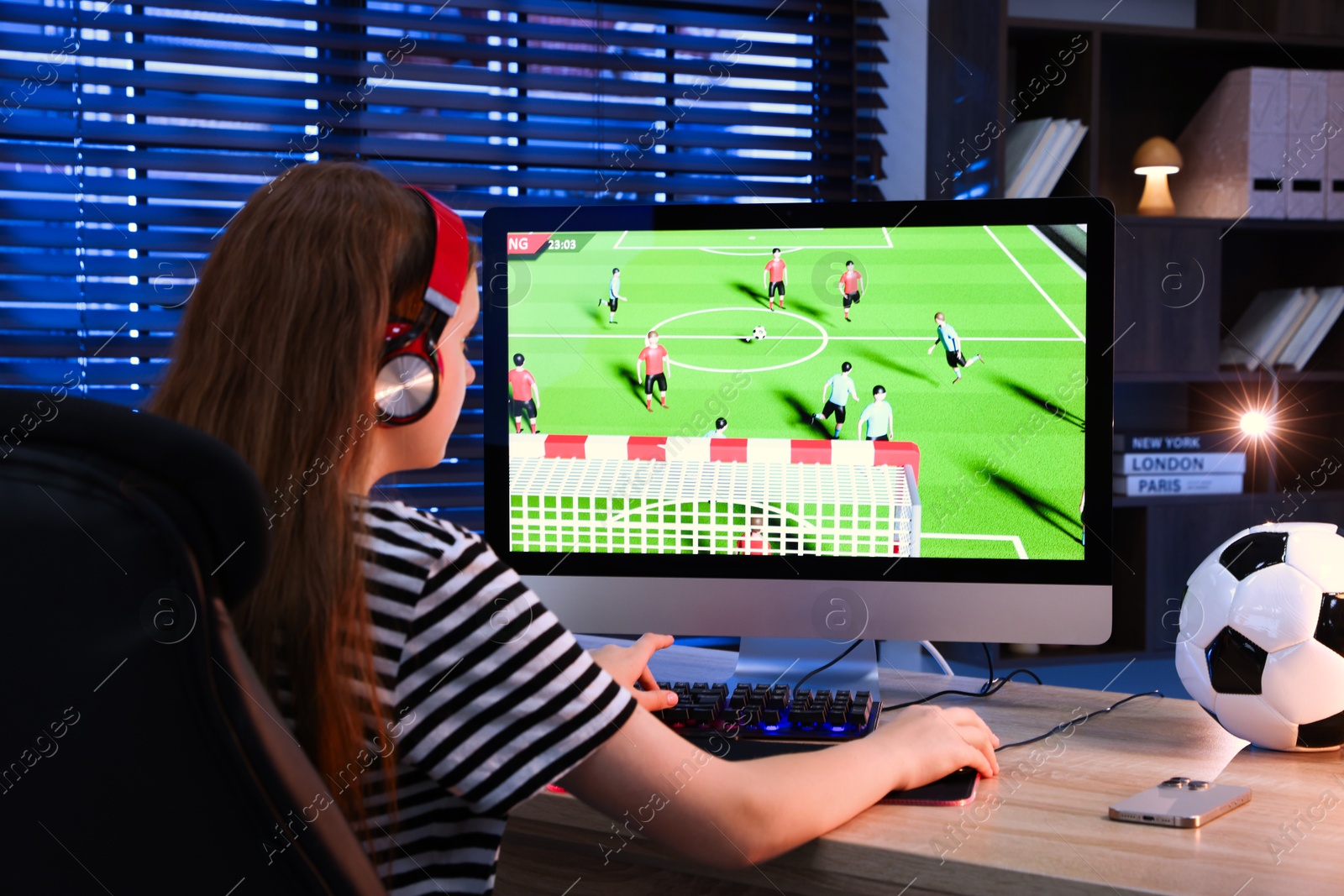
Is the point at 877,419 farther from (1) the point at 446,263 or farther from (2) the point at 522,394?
(1) the point at 446,263

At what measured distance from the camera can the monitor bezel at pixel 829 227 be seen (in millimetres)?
1115

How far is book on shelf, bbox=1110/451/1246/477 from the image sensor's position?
218 cm

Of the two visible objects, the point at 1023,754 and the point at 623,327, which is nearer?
the point at 1023,754

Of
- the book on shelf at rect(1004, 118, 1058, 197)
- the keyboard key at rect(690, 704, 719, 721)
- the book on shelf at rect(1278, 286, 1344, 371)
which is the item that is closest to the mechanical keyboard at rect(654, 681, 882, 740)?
the keyboard key at rect(690, 704, 719, 721)

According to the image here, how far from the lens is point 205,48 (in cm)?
208

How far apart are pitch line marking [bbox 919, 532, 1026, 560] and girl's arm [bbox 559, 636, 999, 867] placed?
0.93ft

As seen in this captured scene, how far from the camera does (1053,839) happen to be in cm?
77

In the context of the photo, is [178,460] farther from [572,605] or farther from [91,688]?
[572,605]

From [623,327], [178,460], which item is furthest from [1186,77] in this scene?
[178,460]

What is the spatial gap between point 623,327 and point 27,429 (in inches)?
31.7

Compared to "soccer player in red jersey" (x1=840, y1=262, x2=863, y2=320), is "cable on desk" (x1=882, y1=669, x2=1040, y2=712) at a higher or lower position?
lower

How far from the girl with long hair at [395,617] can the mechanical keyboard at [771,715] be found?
0.11 meters

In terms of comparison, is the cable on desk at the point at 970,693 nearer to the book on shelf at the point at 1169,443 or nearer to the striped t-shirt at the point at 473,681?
the striped t-shirt at the point at 473,681

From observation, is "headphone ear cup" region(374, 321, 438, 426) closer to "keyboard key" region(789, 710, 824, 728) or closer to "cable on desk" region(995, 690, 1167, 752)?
"keyboard key" region(789, 710, 824, 728)
